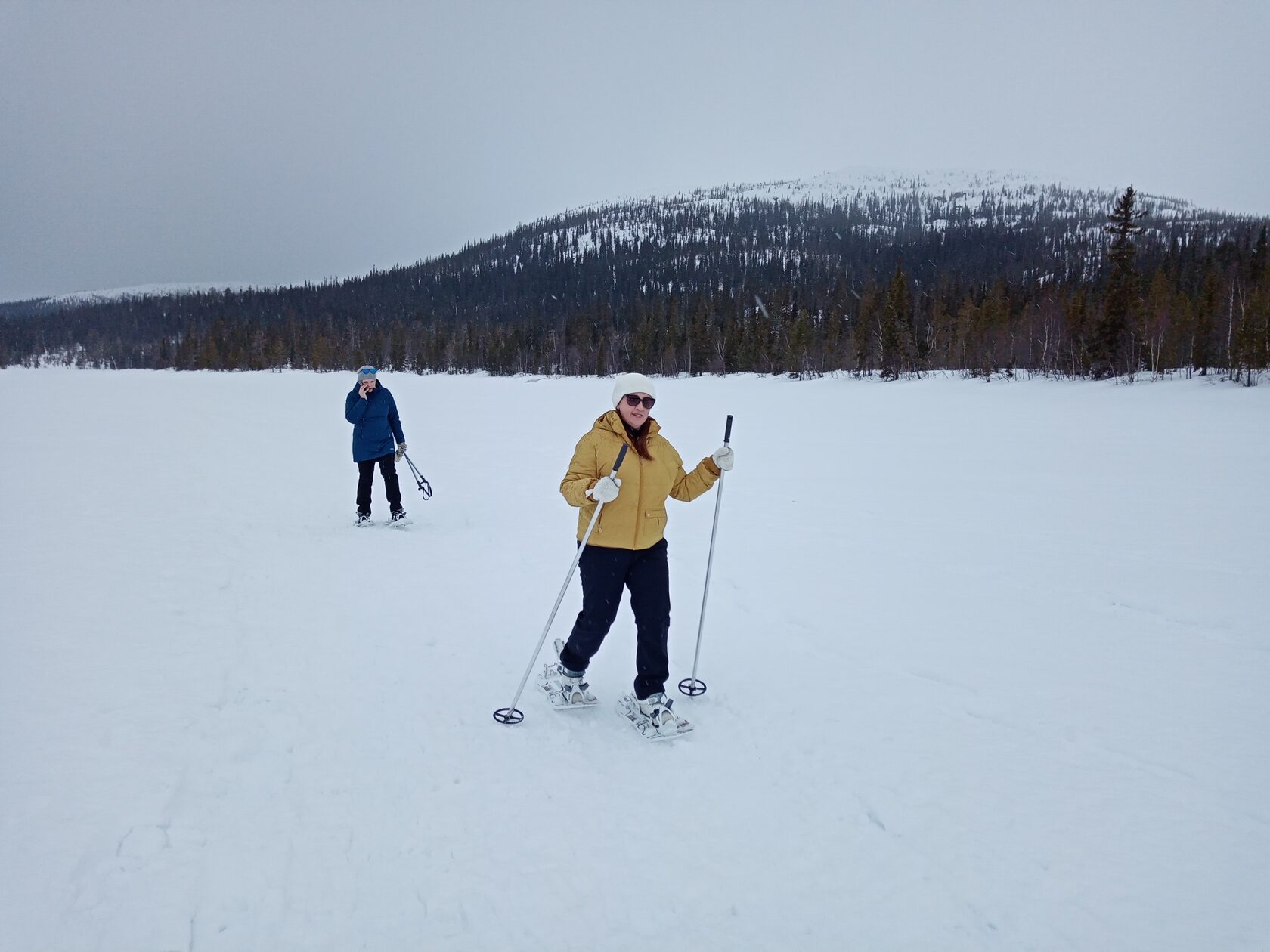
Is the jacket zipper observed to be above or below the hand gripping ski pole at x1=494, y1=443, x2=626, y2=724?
above

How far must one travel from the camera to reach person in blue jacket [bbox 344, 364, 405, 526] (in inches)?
325

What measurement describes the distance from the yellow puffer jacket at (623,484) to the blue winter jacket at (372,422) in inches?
208

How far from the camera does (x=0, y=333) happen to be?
408ft

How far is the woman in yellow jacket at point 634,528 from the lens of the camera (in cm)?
371

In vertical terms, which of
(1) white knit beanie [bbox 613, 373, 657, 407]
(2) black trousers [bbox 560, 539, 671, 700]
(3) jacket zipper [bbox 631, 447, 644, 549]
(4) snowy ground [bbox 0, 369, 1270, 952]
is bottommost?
(4) snowy ground [bbox 0, 369, 1270, 952]

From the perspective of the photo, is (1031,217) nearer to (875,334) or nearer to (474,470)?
(875,334)

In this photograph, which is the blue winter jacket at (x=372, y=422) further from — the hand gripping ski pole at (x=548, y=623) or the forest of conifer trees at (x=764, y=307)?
the forest of conifer trees at (x=764, y=307)

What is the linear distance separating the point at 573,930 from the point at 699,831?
76 centimetres

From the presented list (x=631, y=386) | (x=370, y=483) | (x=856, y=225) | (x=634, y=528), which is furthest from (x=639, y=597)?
(x=856, y=225)

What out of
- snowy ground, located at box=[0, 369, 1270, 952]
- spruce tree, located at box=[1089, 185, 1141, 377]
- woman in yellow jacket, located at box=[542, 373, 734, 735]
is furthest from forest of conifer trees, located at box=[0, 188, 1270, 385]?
woman in yellow jacket, located at box=[542, 373, 734, 735]

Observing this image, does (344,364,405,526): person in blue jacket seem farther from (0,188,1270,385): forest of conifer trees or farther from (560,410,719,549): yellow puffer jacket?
(0,188,1270,385): forest of conifer trees

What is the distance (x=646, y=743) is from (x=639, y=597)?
0.86 m

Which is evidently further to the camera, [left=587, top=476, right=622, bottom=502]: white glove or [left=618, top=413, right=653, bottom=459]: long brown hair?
[left=618, top=413, right=653, bottom=459]: long brown hair

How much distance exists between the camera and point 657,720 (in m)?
3.81
